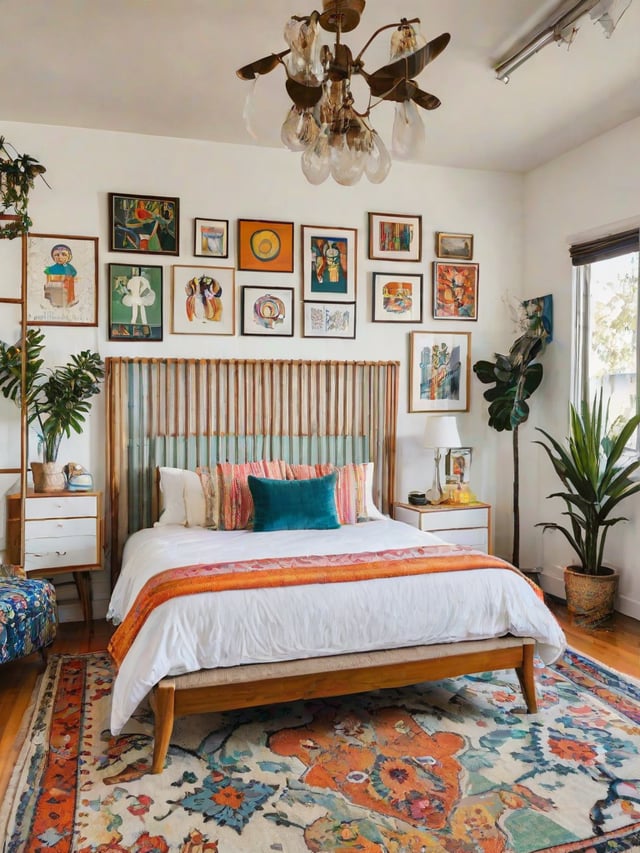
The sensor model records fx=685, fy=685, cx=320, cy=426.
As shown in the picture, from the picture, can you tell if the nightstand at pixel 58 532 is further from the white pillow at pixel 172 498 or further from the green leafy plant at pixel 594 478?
the green leafy plant at pixel 594 478

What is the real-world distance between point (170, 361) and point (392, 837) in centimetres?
312

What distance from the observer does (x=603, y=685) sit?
324 cm

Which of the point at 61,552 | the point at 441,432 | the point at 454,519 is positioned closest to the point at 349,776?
the point at 61,552

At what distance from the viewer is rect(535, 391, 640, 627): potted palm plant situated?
4125 millimetres

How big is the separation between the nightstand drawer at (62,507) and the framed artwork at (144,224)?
1608 mm

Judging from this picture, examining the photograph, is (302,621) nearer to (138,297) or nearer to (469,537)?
(469,537)

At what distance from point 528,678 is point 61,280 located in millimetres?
3478

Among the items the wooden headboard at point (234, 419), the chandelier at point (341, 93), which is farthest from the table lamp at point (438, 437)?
the chandelier at point (341, 93)

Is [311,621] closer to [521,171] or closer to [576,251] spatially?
[576,251]

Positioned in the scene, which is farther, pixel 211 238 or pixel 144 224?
pixel 211 238

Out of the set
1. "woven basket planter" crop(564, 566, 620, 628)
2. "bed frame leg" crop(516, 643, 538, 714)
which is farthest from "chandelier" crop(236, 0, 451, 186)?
"woven basket planter" crop(564, 566, 620, 628)

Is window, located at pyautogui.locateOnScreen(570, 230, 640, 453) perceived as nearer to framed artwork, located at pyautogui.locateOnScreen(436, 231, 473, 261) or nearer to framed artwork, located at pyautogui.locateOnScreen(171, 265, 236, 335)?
framed artwork, located at pyautogui.locateOnScreen(436, 231, 473, 261)

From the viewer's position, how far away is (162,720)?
8.09ft

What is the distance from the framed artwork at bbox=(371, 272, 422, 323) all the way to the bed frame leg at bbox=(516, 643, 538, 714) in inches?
104
